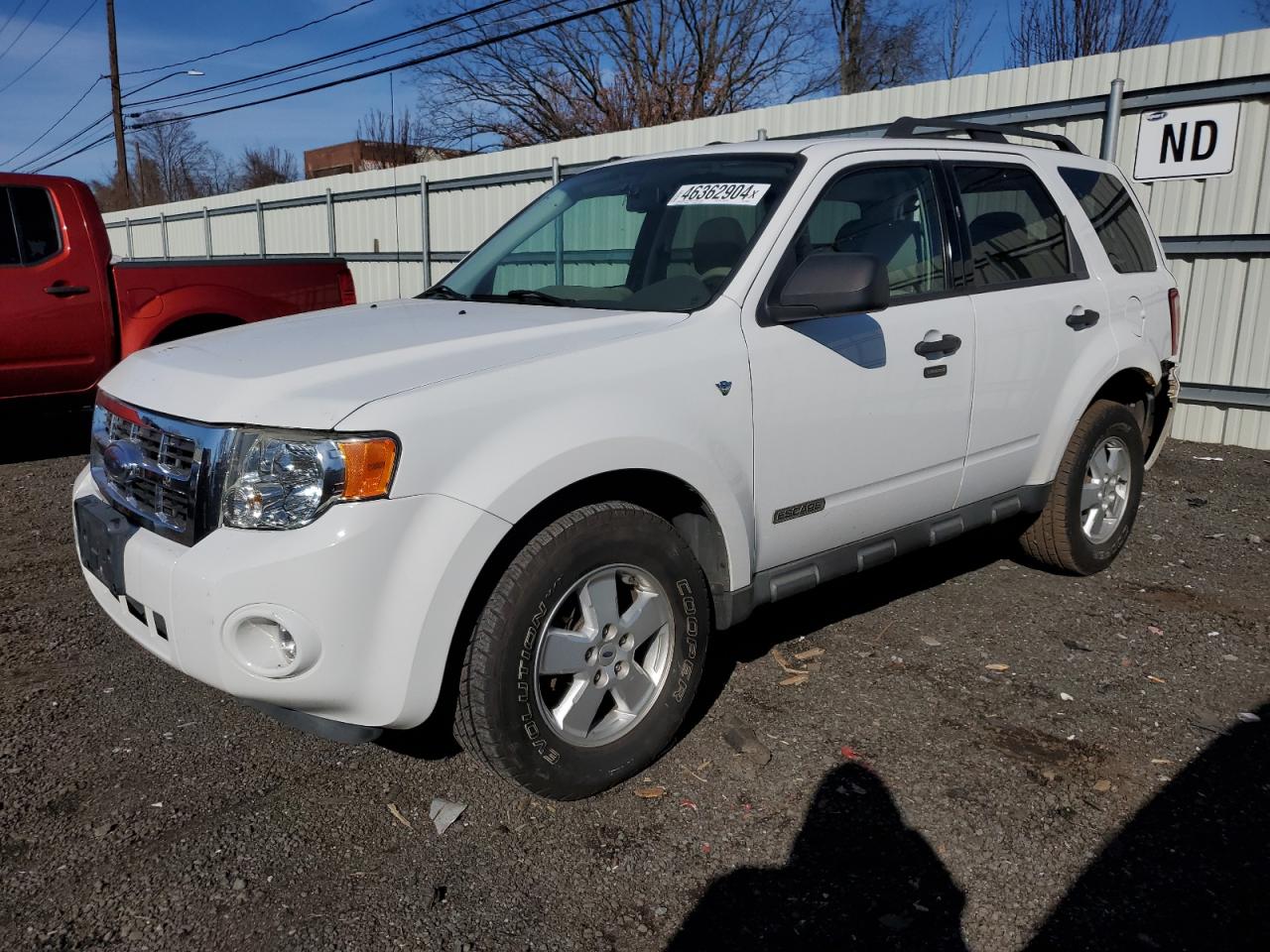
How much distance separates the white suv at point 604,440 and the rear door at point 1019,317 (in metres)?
0.02

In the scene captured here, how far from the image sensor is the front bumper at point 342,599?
2344 millimetres

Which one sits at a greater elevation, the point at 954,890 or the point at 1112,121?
the point at 1112,121

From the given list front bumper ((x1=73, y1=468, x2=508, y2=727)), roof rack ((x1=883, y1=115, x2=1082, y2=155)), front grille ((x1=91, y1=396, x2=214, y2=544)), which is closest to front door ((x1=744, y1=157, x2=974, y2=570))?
roof rack ((x1=883, y1=115, x2=1082, y2=155))

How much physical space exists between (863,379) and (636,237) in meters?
1.13

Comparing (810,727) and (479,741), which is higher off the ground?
(479,741)

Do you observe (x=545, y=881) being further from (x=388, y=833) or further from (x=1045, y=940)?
(x=1045, y=940)

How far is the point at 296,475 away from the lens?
7.89 ft

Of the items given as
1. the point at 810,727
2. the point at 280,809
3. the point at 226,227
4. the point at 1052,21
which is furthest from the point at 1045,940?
the point at 226,227

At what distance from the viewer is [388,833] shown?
2.77m

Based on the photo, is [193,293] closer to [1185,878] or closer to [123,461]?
[123,461]

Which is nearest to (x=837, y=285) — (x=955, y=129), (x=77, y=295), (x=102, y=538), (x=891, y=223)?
(x=891, y=223)

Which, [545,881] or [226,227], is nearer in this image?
[545,881]

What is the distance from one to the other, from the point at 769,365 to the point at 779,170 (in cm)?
→ 81

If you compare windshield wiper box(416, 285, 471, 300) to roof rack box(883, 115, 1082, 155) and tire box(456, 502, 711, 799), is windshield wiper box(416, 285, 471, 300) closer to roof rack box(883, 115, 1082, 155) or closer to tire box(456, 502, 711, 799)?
tire box(456, 502, 711, 799)
